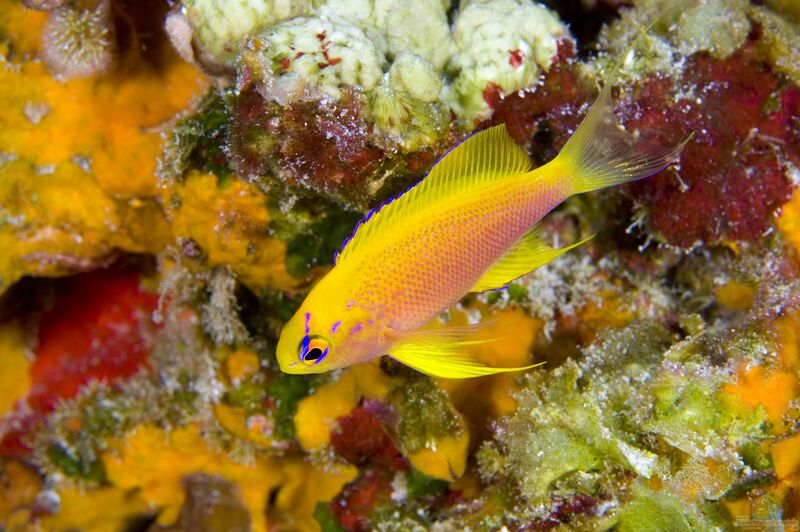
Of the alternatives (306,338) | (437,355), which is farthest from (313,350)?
(437,355)

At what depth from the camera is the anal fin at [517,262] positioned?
2783mm

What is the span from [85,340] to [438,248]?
4.25m

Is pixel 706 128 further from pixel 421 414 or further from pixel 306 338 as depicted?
pixel 306 338

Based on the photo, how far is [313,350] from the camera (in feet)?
8.60

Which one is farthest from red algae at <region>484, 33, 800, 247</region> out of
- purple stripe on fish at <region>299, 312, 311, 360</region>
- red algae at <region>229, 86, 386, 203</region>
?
purple stripe on fish at <region>299, 312, 311, 360</region>

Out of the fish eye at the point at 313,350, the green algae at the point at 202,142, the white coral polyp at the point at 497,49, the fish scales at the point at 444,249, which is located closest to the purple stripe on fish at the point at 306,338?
the fish eye at the point at 313,350

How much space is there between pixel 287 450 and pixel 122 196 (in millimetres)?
2340

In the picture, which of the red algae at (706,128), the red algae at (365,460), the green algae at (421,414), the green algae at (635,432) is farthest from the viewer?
the red algae at (365,460)

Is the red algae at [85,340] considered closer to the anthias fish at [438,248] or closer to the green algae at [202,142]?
the green algae at [202,142]

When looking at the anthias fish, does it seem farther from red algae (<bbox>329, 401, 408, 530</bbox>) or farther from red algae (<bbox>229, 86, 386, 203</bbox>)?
red algae (<bbox>329, 401, 408, 530</bbox>)

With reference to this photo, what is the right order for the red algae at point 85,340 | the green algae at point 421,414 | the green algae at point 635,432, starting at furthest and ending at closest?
1. the red algae at point 85,340
2. the green algae at point 421,414
3. the green algae at point 635,432

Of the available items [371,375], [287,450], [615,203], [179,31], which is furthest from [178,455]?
[615,203]

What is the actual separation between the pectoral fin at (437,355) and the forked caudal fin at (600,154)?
97 centimetres

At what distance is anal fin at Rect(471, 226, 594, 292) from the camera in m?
2.78
